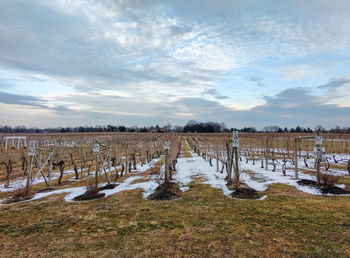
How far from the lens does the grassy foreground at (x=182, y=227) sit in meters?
→ 3.10

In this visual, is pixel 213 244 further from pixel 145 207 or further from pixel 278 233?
pixel 145 207

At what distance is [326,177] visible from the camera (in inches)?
245

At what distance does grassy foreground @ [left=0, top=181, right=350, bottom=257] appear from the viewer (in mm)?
3096

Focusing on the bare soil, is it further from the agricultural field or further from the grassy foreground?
the grassy foreground

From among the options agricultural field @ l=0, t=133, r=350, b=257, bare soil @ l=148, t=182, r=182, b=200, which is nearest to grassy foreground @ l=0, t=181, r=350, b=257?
agricultural field @ l=0, t=133, r=350, b=257

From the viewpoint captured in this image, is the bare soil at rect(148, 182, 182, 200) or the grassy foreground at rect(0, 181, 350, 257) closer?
the grassy foreground at rect(0, 181, 350, 257)

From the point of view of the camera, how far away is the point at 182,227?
3.89m

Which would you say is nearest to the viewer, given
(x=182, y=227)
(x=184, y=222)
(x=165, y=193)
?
(x=182, y=227)

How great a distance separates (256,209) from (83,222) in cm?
393

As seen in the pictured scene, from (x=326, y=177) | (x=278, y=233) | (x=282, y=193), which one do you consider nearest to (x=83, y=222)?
(x=278, y=233)

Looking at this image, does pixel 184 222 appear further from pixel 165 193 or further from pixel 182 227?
pixel 165 193

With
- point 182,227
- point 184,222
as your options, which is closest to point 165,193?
point 184,222

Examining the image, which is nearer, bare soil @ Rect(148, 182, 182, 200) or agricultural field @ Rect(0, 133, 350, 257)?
agricultural field @ Rect(0, 133, 350, 257)

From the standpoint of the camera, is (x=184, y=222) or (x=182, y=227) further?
(x=184, y=222)
